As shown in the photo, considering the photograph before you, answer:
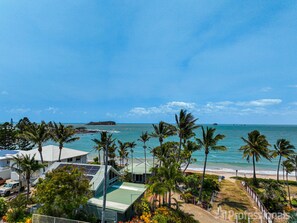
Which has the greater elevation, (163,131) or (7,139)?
(163,131)

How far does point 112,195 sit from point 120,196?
0.75 m

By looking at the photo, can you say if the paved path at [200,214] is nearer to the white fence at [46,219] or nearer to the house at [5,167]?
the white fence at [46,219]

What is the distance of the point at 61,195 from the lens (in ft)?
44.9

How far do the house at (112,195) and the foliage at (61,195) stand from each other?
191cm

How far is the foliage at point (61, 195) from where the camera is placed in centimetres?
1364

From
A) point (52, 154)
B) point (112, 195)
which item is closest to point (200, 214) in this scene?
point (112, 195)

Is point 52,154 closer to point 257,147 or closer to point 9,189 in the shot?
point 9,189

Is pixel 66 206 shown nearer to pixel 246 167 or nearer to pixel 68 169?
pixel 68 169

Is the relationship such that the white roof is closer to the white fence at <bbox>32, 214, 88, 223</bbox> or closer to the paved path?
the white fence at <bbox>32, 214, 88, 223</bbox>

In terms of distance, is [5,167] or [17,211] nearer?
[17,211]

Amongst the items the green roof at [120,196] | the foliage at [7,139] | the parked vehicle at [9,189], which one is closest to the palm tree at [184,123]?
A: the green roof at [120,196]

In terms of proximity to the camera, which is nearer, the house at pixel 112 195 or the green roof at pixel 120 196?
the house at pixel 112 195

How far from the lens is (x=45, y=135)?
99.6ft

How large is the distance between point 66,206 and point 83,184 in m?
1.77
